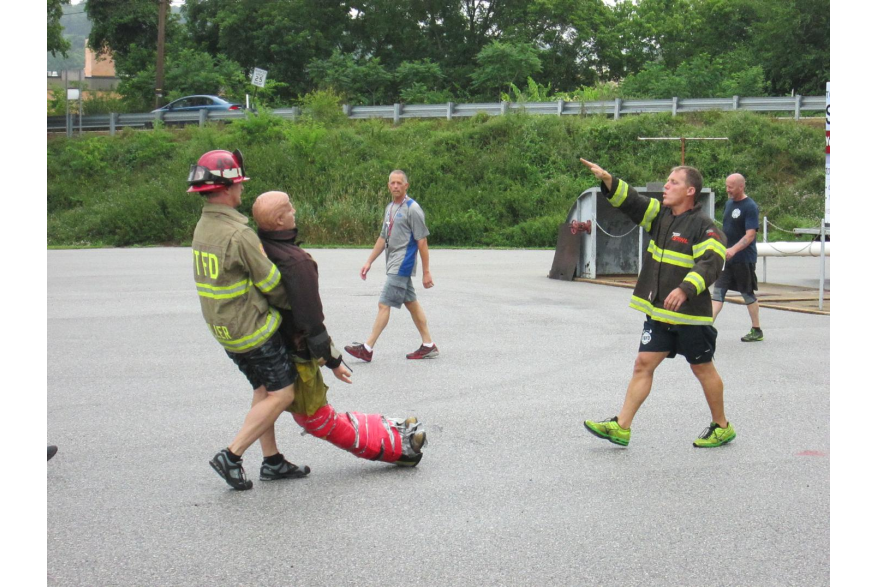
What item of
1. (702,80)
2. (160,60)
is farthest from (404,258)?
(160,60)

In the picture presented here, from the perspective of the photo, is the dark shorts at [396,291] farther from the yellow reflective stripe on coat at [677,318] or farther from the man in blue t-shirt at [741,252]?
the yellow reflective stripe on coat at [677,318]

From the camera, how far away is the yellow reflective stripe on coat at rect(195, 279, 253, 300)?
515cm

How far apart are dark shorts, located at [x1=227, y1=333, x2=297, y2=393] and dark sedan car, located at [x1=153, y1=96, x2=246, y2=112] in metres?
36.8

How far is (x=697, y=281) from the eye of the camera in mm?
5992

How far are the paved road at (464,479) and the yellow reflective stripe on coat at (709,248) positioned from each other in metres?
1.21

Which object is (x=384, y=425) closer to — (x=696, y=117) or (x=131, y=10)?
(x=696, y=117)

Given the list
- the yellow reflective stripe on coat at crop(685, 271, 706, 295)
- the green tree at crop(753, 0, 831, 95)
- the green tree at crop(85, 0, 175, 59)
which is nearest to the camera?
the yellow reflective stripe on coat at crop(685, 271, 706, 295)

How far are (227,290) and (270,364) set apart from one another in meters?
0.46

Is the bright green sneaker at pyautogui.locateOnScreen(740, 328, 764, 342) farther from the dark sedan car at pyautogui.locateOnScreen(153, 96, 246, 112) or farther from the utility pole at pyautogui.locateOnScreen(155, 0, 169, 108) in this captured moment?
the utility pole at pyautogui.locateOnScreen(155, 0, 169, 108)

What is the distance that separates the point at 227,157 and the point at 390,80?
145ft

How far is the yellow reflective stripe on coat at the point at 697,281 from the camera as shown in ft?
19.6

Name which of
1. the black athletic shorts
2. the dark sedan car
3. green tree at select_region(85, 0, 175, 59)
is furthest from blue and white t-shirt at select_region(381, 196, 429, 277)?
green tree at select_region(85, 0, 175, 59)

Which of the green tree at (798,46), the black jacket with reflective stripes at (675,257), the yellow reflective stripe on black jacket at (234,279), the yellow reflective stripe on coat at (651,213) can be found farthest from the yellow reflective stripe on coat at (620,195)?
the green tree at (798,46)
